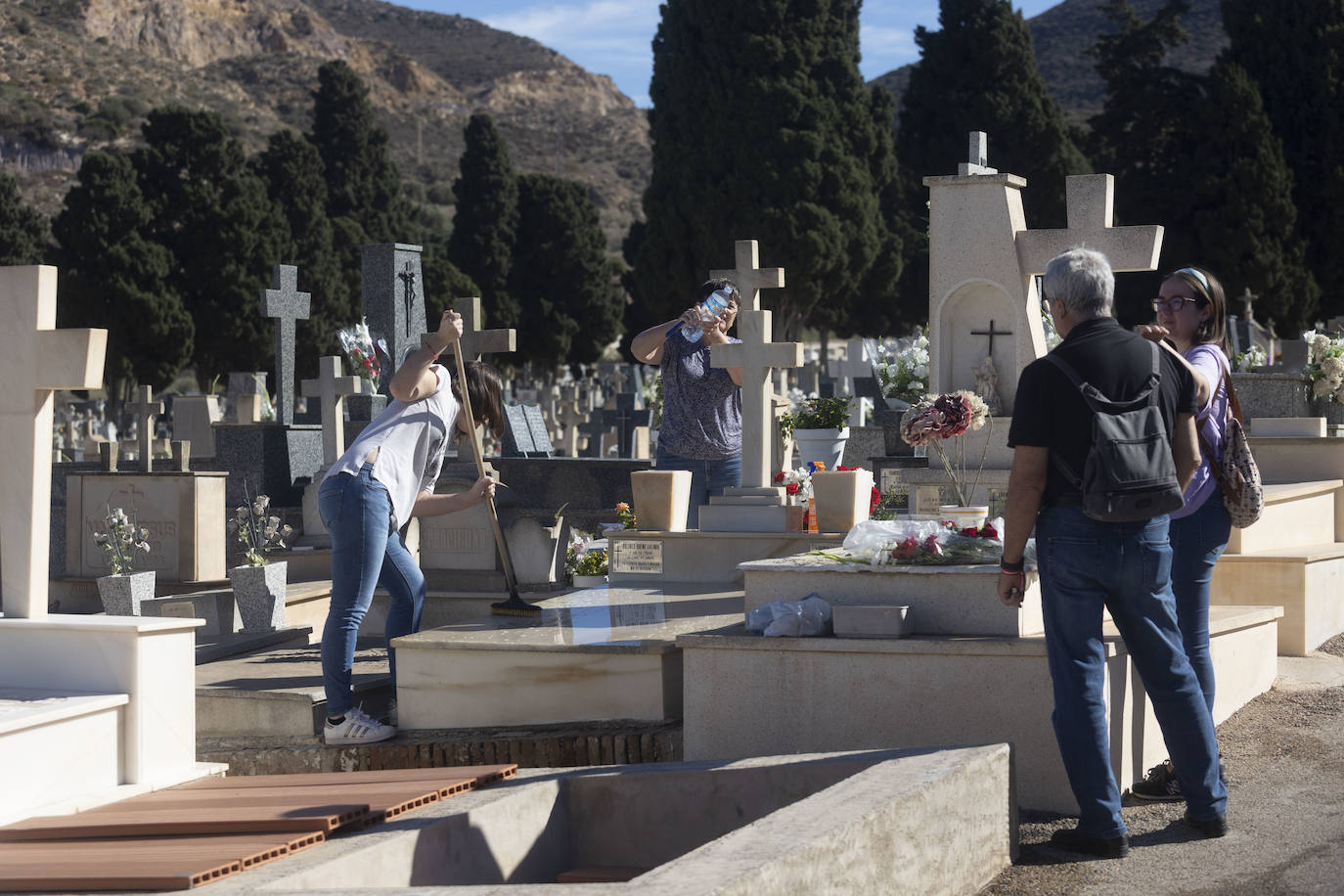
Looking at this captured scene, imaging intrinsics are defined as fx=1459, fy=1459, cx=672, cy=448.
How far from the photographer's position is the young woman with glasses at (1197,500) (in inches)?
175

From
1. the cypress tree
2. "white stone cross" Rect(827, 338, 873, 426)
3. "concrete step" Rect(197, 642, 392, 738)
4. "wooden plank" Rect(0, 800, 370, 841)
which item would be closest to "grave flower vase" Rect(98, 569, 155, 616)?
"concrete step" Rect(197, 642, 392, 738)

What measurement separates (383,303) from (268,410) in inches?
172

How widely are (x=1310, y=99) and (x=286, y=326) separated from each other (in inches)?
1021

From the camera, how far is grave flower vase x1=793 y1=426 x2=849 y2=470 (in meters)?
10.1

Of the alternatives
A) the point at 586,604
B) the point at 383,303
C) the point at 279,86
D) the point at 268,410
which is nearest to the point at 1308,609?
the point at 586,604

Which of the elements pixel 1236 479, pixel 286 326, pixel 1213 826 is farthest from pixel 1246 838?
pixel 286 326

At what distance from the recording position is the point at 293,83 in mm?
77562

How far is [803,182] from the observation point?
1288 inches

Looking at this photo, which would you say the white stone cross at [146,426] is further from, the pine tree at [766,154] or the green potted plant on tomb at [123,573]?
the pine tree at [766,154]

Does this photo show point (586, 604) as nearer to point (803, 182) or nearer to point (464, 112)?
point (803, 182)

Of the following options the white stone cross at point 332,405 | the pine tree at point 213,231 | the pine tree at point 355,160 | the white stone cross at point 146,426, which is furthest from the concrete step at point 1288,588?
the pine tree at point 355,160

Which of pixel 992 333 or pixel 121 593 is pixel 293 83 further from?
pixel 992 333

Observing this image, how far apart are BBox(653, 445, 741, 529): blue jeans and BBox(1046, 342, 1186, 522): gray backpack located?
3.41 metres

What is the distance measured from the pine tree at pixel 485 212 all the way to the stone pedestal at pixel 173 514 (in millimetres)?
30036
